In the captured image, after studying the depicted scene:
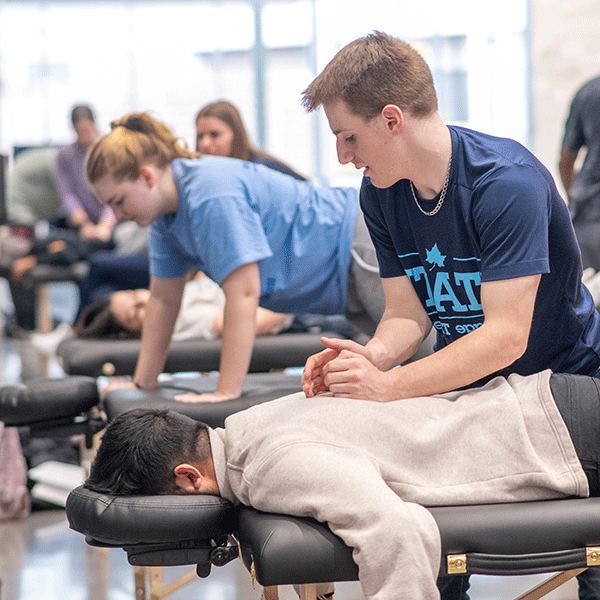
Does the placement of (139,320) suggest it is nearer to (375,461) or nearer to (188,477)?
(188,477)

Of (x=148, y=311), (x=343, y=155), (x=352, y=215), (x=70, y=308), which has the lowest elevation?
(x=70, y=308)

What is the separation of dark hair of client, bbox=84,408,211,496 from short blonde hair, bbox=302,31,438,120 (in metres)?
0.58

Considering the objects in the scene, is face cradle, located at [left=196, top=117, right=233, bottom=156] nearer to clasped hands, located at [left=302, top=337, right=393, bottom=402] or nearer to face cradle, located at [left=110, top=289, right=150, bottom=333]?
face cradle, located at [left=110, top=289, right=150, bottom=333]

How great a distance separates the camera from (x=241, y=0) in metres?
6.74

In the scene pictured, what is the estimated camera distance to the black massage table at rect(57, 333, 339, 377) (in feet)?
8.63

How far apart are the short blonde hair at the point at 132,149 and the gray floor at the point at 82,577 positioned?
39.8 inches

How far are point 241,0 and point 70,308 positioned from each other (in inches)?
118

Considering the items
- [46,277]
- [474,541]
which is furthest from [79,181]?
[474,541]

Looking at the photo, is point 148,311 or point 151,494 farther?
point 148,311

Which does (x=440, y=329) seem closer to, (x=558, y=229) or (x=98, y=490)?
(x=558, y=229)

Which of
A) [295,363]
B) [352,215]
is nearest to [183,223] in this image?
[352,215]

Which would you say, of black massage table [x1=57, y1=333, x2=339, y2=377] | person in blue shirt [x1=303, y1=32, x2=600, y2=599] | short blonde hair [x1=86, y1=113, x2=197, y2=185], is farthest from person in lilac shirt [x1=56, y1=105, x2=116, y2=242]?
person in blue shirt [x1=303, y1=32, x2=600, y2=599]

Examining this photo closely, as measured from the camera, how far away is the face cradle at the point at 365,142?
1.25m

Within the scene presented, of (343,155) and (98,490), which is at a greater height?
(343,155)
